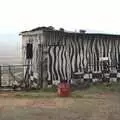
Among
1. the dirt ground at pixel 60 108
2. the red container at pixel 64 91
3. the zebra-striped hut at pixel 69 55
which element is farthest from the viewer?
the zebra-striped hut at pixel 69 55

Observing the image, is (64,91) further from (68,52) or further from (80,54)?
(80,54)

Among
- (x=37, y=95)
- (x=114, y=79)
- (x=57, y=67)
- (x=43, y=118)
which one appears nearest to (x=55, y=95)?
(x=37, y=95)

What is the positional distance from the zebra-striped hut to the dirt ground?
3267mm

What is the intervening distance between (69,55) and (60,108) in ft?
24.2

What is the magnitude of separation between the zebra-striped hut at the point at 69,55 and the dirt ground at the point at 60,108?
3.27 metres

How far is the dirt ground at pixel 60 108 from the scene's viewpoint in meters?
16.0

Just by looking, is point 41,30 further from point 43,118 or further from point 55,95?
point 43,118

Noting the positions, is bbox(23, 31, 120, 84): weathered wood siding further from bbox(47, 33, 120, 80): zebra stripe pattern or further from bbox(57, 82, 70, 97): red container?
bbox(57, 82, 70, 97): red container

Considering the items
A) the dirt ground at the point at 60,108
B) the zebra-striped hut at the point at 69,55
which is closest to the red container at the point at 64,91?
the dirt ground at the point at 60,108

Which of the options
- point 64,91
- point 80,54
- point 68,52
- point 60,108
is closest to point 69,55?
point 68,52

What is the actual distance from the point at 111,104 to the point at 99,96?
2670 mm

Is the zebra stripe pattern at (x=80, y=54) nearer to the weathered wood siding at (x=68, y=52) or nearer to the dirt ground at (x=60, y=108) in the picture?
the weathered wood siding at (x=68, y=52)

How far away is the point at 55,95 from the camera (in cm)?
2194

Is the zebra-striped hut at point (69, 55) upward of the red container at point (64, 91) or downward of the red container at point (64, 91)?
upward
